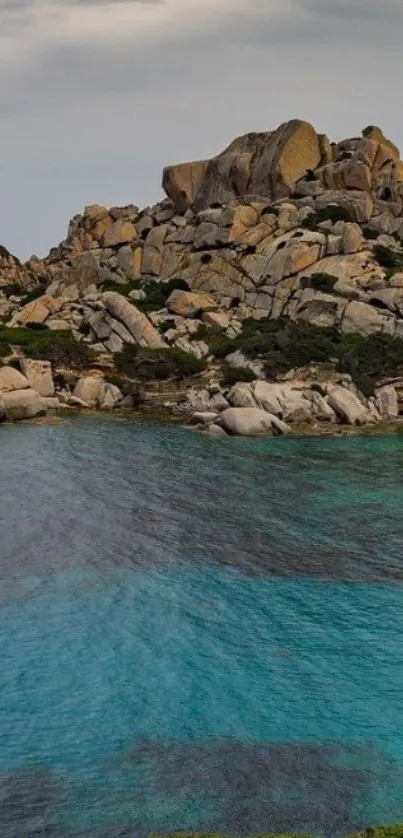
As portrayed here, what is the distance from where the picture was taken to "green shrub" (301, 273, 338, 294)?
269 feet

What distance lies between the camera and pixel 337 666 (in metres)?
19.2

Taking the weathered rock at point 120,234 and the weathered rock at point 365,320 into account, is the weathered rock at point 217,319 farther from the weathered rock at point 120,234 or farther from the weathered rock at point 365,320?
the weathered rock at point 120,234

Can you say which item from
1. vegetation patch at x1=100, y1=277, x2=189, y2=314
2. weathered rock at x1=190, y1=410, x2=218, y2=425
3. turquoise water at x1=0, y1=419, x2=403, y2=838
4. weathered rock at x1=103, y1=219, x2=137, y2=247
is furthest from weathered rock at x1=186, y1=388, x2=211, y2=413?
weathered rock at x1=103, y1=219, x2=137, y2=247

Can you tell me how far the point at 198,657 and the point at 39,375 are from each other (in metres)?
50.9

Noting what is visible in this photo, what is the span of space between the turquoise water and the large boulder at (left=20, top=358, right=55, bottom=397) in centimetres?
2810

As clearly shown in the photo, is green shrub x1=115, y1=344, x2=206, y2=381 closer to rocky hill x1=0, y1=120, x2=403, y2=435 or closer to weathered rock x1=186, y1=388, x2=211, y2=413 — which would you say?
rocky hill x1=0, y1=120, x2=403, y2=435

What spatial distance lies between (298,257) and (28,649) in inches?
2874

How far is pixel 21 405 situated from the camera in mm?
58906

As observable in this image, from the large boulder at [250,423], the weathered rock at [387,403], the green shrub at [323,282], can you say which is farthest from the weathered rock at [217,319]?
the large boulder at [250,423]

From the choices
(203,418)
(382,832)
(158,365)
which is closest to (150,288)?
(158,365)

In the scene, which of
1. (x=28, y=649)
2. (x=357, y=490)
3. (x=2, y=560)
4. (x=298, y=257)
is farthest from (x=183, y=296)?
(x=28, y=649)

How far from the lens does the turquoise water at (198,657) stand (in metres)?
13.3

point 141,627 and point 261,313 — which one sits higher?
point 261,313

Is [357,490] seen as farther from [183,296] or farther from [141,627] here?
[183,296]
